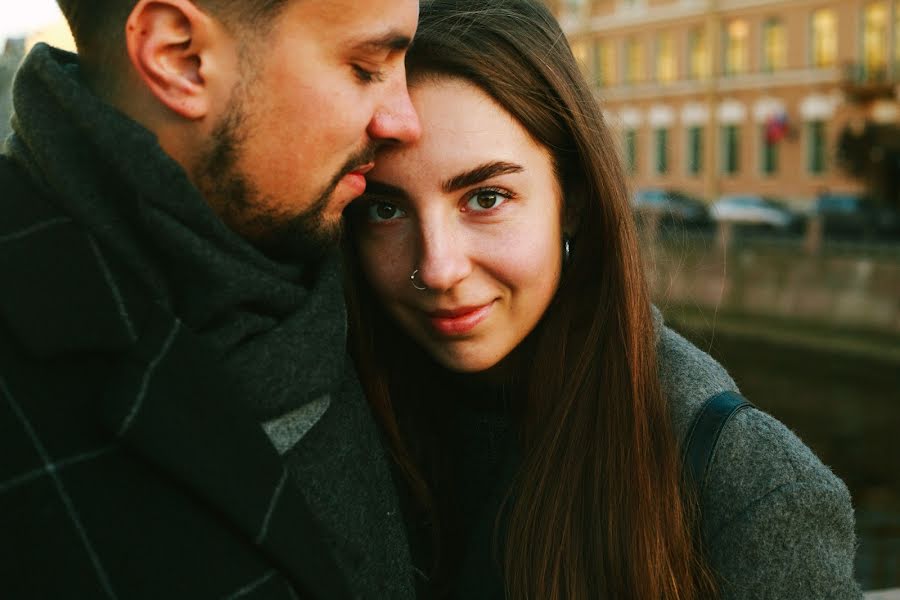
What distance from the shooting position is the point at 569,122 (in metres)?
1.92

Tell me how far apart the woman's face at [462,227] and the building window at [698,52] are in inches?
Answer: 1183

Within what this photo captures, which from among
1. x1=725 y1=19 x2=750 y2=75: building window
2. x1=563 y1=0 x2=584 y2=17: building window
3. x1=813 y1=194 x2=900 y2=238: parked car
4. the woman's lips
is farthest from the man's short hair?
x1=563 y1=0 x2=584 y2=17: building window

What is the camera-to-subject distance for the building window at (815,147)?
91.1 ft

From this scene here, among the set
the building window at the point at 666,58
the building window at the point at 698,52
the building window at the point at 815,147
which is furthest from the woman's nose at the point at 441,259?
the building window at the point at 666,58

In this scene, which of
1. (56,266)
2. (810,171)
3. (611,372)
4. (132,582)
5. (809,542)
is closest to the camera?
(132,582)

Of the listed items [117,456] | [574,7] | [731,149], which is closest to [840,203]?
[731,149]

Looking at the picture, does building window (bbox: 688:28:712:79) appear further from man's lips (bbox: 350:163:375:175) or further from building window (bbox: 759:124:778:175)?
man's lips (bbox: 350:163:375:175)

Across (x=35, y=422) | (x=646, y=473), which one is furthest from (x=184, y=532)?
(x=646, y=473)

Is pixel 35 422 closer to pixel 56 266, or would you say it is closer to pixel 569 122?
pixel 56 266

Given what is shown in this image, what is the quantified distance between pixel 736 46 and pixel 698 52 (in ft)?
3.95

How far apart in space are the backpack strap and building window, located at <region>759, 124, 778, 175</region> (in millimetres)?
28728

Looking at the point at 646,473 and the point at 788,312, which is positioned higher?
the point at 646,473

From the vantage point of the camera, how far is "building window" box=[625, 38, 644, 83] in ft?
106

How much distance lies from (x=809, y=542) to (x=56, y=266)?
1.23 meters
